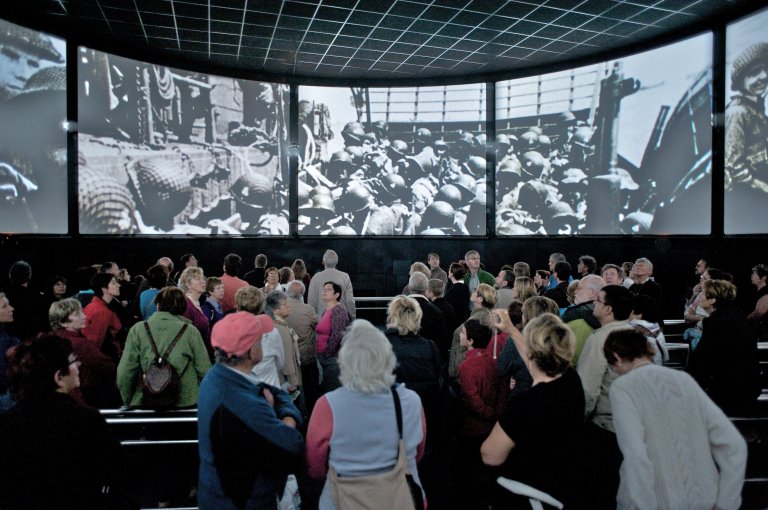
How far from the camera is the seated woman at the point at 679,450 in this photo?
2.18 meters

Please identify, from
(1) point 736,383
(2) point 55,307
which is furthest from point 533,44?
(2) point 55,307

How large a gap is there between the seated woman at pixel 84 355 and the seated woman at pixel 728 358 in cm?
444

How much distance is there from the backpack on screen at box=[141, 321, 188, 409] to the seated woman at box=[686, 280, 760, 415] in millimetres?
3983

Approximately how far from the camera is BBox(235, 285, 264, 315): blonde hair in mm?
3975

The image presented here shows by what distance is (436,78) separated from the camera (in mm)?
12453

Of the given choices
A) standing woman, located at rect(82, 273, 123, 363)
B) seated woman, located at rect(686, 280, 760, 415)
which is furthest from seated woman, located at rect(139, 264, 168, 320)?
seated woman, located at rect(686, 280, 760, 415)

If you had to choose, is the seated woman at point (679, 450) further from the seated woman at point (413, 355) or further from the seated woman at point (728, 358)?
the seated woman at point (728, 358)

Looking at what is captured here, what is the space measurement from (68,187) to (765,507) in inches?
395

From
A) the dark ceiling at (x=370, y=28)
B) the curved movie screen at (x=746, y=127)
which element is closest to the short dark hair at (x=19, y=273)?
the dark ceiling at (x=370, y=28)

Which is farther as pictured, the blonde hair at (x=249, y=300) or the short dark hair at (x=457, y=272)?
the short dark hair at (x=457, y=272)

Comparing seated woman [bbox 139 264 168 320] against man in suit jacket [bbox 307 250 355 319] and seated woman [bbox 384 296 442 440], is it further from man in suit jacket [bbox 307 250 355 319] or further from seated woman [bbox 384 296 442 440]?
seated woman [bbox 384 296 442 440]

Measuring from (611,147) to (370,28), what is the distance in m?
5.06

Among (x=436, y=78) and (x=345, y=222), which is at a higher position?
(x=436, y=78)

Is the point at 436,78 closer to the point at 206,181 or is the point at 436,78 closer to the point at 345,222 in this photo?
the point at 345,222
